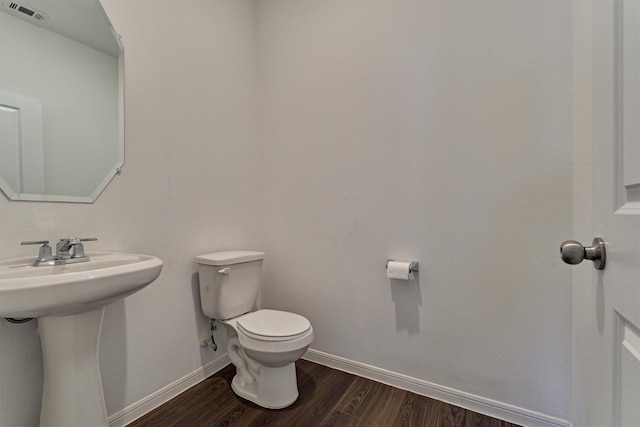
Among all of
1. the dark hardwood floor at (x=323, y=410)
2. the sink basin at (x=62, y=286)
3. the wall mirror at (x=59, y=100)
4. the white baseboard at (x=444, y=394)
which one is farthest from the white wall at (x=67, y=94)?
the white baseboard at (x=444, y=394)

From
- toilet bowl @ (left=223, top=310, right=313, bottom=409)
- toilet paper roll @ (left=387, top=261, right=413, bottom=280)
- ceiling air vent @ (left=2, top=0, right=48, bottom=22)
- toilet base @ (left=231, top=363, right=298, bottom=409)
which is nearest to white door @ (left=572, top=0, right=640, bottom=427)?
toilet paper roll @ (left=387, top=261, right=413, bottom=280)

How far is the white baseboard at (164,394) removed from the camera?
4.43ft

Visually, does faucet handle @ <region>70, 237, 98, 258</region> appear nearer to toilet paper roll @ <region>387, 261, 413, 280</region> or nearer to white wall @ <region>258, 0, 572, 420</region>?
white wall @ <region>258, 0, 572, 420</region>

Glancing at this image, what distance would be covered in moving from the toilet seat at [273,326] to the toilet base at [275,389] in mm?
210

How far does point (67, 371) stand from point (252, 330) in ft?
2.28

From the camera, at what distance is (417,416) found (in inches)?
55.5

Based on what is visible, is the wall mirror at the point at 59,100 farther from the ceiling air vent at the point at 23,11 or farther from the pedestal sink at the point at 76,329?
the pedestal sink at the point at 76,329

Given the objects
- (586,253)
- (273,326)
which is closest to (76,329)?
(273,326)

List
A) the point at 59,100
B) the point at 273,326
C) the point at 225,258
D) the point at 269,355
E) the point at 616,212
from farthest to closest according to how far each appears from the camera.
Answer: the point at 225,258 < the point at 273,326 < the point at 269,355 < the point at 59,100 < the point at 616,212

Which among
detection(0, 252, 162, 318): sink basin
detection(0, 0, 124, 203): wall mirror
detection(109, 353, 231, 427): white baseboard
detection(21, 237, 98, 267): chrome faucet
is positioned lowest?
detection(109, 353, 231, 427): white baseboard

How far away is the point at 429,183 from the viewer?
5.08 ft

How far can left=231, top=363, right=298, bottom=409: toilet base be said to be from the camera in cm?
148

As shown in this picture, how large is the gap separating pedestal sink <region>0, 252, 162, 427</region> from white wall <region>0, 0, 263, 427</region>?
0.14 m

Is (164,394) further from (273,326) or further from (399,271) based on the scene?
(399,271)
